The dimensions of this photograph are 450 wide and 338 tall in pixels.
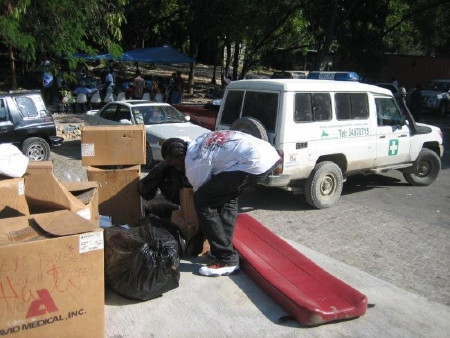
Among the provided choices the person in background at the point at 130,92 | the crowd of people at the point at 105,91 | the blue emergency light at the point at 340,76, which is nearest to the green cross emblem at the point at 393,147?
the blue emergency light at the point at 340,76

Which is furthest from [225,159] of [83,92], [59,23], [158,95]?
[83,92]

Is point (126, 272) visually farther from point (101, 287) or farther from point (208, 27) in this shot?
point (208, 27)

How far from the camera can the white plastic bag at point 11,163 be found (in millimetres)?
3570

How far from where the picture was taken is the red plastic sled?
354 centimetres

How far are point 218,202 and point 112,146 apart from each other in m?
1.46

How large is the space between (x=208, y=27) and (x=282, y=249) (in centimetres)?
1715

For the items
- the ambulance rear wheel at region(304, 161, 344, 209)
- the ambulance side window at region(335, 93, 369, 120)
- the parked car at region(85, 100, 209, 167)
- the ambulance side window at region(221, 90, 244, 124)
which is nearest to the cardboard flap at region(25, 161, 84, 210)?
the ambulance side window at region(221, 90, 244, 124)

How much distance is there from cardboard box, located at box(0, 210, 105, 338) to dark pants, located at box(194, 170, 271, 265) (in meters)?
1.29

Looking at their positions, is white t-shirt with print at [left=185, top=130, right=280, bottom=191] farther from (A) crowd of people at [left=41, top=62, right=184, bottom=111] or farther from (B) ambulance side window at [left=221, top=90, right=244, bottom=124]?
(A) crowd of people at [left=41, top=62, right=184, bottom=111]

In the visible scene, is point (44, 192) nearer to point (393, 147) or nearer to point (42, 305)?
point (42, 305)

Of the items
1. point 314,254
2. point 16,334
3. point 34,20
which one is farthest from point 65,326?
point 34,20

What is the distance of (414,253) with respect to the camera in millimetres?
5754

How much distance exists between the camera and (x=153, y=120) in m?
11.0

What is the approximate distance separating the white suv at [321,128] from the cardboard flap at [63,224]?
364cm
